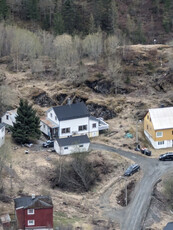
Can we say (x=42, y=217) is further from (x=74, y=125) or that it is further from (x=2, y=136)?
(x=74, y=125)

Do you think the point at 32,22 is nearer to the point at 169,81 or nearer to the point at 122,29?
the point at 122,29

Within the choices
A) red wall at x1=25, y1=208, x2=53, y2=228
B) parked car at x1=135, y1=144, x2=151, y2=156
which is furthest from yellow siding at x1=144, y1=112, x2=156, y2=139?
red wall at x1=25, y1=208, x2=53, y2=228

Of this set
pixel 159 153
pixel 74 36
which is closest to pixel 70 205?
pixel 159 153

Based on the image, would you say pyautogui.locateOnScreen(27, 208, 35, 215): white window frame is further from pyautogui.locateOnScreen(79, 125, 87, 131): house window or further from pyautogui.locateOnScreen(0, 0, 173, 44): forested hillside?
pyautogui.locateOnScreen(0, 0, 173, 44): forested hillside

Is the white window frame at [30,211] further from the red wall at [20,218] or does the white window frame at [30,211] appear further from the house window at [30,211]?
the red wall at [20,218]

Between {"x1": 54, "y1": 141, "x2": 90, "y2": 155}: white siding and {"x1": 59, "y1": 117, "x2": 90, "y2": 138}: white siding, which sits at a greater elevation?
{"x1": 59, "y1": 117, "x2": 90, "y2": 138}: white siding

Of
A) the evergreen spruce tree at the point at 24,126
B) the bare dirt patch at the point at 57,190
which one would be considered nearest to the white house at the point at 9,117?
the evergreen spruce tree at the point at 24,126

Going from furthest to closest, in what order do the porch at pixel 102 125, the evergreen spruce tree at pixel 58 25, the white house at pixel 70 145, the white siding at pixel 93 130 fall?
the evergreen spruce tree at pixel 58 25
the porch at pixel 102 125
the white siding at pixel 93 130
the white house at pixel 70 145

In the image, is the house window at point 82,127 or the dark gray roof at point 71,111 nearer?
the dark gray roof at point 71,111
